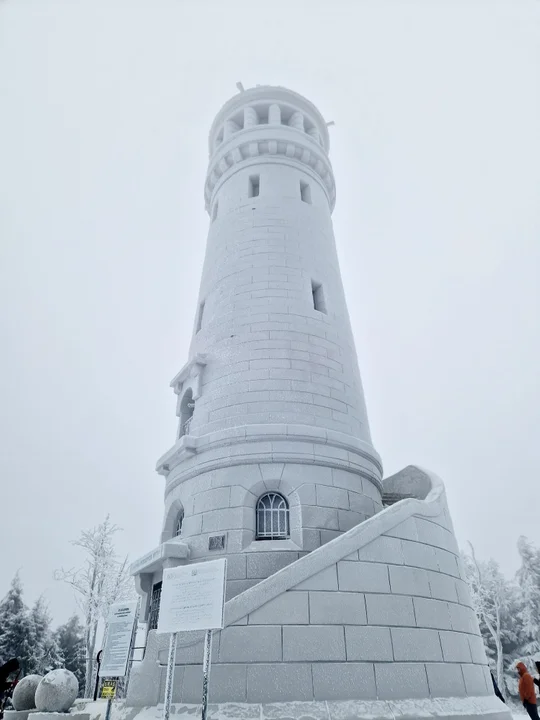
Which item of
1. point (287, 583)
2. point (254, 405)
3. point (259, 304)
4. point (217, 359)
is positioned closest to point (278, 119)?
point (259, 304)

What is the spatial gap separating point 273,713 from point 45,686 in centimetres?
488

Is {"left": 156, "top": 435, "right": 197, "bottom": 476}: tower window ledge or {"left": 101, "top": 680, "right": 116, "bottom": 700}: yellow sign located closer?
{"left": 101, "top": 680, "right": 116, "bottom": 700}: yellow sign

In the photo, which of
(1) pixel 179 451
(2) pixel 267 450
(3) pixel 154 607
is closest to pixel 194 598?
(2) pixel 267 450

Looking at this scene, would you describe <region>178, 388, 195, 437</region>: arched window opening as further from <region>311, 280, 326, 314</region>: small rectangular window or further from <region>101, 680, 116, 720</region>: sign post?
<region>101, 680, 116, 720</region>: sign post

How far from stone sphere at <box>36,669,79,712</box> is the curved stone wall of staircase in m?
1.93

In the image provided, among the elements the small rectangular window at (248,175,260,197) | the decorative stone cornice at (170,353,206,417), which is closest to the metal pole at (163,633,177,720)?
the decorative stone cornice at (170,353,206,417)

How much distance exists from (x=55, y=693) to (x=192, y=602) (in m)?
4.54

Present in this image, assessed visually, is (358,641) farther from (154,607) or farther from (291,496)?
(154,607)

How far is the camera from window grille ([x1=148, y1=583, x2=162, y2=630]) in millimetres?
13414

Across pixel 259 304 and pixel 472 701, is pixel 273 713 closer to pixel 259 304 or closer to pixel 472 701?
pixel 472 701

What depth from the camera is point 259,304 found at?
1666 centimetres

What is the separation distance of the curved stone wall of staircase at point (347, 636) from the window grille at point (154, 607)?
14.5ft

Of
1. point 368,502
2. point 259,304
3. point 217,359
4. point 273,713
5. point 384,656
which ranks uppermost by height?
point 259,304

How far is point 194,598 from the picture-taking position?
25.8ft
